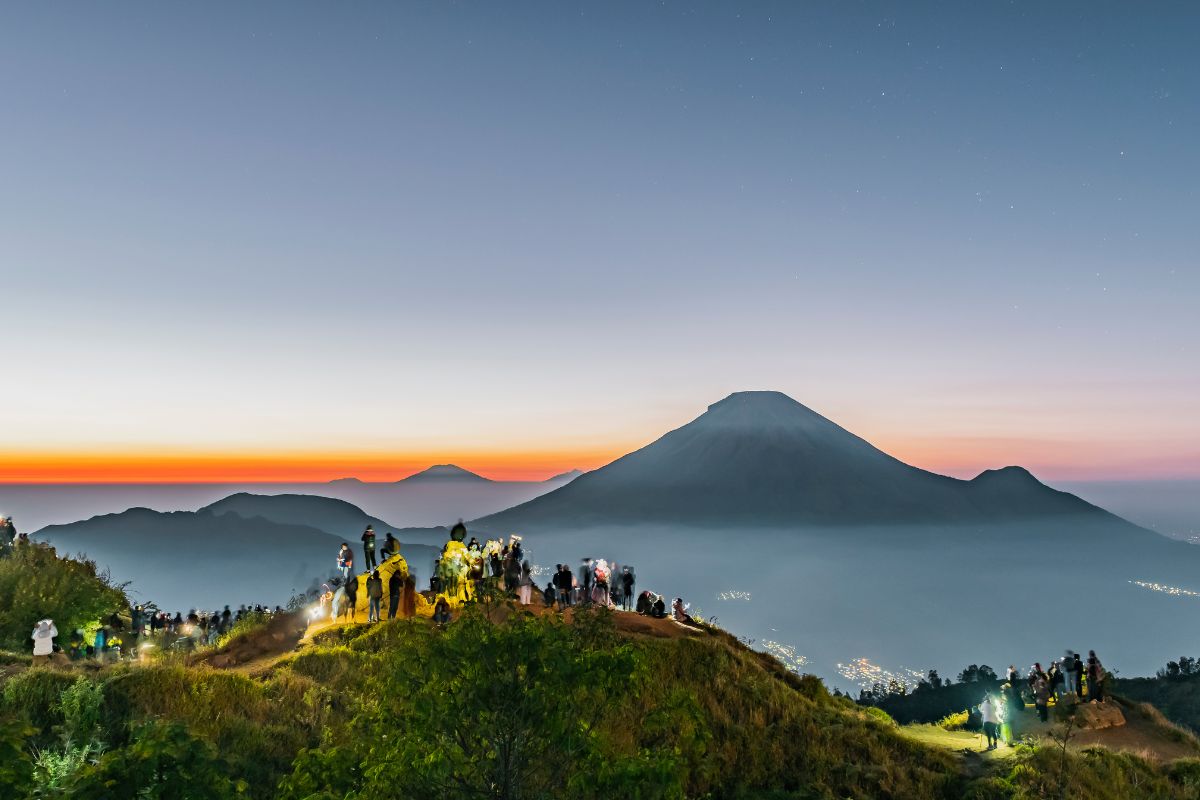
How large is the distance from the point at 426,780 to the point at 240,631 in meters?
18.6

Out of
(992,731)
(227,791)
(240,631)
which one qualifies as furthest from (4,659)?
(992,731)

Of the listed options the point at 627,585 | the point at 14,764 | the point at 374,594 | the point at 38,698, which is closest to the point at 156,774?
the point at 14,764

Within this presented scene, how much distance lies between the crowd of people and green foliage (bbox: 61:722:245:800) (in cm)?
1994

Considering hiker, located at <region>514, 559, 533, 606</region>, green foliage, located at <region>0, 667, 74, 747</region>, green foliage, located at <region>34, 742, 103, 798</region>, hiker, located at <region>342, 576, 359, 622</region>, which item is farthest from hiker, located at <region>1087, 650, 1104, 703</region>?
green foliage, located at <region>0, 667, 74, 747</region>

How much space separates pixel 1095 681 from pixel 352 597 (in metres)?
21.9

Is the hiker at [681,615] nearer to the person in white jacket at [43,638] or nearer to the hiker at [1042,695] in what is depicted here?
the hiker at [1042,695]

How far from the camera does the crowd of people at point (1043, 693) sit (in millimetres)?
20453

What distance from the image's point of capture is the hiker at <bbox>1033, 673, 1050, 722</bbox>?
21391 millimetres

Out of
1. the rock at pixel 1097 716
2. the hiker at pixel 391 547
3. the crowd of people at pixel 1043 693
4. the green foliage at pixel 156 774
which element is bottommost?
the rock at pixel 1097 716

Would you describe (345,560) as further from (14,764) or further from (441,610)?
(14,764)

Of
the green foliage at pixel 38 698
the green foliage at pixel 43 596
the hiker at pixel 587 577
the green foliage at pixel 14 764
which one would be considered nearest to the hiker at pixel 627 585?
the hiker at pixel 587 577

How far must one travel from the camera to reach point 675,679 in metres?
20.7

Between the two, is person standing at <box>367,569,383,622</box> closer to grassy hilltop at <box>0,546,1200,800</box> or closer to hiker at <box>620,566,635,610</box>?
grassy hilltop at <box>0,546,1200,800</box>

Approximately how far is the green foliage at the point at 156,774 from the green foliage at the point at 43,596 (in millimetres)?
17512
